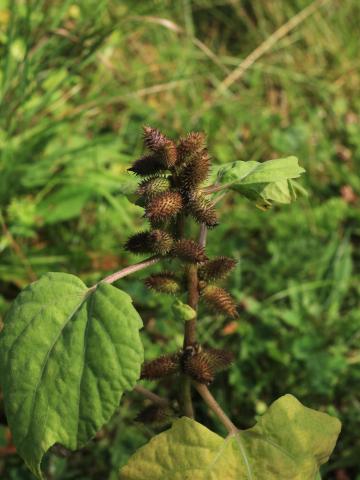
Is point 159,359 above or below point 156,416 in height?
above

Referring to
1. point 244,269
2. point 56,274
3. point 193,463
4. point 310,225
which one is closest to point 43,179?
point 244,269

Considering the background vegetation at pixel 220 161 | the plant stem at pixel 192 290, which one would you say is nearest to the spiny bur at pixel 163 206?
the plant stem at pixel 192 290

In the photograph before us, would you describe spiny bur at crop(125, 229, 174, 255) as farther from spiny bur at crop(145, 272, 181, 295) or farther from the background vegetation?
the background vegetation

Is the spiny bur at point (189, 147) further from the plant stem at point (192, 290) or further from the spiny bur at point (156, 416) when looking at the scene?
the spiny bur at point (156, 416)

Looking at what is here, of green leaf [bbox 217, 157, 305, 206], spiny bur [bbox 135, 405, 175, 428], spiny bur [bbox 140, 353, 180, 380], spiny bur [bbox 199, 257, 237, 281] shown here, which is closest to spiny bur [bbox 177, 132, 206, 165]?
green leaf [bbox 217, 157, 305, 206]

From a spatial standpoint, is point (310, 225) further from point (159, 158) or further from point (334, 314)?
point (159, 158)

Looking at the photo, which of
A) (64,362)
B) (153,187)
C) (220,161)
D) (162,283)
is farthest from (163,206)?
(220,161)

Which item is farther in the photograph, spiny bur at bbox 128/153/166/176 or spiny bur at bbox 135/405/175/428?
spiny bur at bbox 135/405/175/428

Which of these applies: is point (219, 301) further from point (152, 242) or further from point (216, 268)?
point (152, 242)
